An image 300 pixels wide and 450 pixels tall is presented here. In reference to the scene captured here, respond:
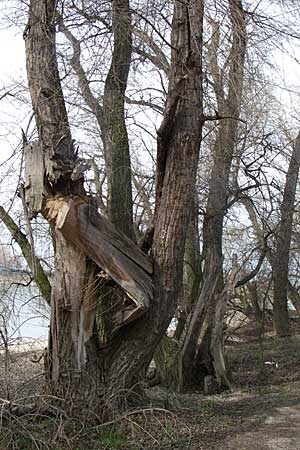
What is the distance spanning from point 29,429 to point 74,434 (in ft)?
1.56

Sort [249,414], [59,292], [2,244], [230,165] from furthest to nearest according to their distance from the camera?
[230,165]
[2,244]
[249,414]
[59,292]

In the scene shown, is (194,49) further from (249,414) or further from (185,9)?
(249,414)

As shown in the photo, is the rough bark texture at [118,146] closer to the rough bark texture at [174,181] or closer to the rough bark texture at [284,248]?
the rough bark texture at [174,181]

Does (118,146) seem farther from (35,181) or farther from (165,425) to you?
(165,425)

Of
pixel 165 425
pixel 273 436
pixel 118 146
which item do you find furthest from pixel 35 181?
pixel 273 436

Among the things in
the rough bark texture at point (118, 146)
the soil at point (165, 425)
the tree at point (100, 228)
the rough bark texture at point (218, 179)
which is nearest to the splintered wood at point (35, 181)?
the tree at point (100, 228)

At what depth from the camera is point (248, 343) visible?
16578 millimetres

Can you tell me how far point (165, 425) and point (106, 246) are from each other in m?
2.02

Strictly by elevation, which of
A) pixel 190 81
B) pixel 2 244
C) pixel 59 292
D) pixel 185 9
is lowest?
pixel 59 292

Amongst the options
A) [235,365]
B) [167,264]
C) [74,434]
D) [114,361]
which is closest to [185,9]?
[167,264]

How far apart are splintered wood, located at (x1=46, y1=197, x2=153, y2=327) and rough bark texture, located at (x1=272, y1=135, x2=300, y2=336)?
629 cm

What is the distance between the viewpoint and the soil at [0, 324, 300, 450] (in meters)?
6.38

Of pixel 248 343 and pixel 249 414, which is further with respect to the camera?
pixel 248 343

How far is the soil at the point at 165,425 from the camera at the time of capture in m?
6.38
